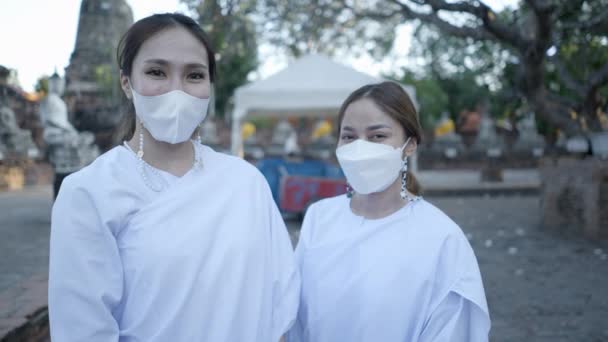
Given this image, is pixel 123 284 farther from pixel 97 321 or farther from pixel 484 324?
pixel 484 324

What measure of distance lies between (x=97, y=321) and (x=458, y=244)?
114cm

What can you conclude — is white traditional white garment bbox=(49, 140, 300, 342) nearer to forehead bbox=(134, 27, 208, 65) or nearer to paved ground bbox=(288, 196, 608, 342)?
forehead bbox=(134, 27, 208, 65)

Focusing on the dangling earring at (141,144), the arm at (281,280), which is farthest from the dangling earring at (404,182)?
the dangling earring at (141,144)

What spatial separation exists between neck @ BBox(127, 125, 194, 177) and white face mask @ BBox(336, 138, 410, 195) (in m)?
0.64

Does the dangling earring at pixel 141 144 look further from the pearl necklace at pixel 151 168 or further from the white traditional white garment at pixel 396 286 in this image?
the white traditional white garment at pixel 396 286

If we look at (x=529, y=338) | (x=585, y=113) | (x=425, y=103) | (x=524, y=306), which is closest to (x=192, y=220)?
(x=529, y=338)

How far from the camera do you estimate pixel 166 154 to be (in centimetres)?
161

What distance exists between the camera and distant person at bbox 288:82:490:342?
5.78ft

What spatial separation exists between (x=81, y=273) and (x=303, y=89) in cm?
839

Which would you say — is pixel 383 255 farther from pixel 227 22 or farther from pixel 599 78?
pixel 227 22

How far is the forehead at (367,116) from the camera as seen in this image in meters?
1.99

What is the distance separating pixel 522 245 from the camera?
6.22m

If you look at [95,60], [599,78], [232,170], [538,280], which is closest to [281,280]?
[232,170]

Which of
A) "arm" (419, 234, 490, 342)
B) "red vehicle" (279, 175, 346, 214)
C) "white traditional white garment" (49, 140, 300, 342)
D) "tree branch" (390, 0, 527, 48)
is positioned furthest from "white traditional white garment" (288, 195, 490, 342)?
"red vehicle" (279, 175, 346, 214)
